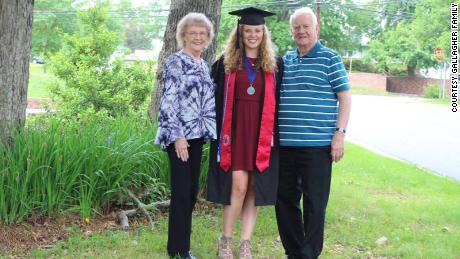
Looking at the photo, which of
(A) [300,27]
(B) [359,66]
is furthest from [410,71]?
(A) [300,27]

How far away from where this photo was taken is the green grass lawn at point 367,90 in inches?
1601

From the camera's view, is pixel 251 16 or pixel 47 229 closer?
pixel 251 16

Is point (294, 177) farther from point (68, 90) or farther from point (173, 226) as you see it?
point (68, 90)

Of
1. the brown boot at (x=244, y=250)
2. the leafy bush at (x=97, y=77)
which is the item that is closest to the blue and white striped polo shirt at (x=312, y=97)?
the brown boot at (x=244, y=250)

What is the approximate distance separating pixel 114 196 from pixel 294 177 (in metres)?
1.89

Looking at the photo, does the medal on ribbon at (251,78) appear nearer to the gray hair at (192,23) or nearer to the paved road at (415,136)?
the gray hair at (192,23)

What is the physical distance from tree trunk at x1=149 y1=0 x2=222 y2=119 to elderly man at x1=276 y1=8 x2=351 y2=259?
2032 mm

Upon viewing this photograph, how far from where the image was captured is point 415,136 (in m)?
15.0

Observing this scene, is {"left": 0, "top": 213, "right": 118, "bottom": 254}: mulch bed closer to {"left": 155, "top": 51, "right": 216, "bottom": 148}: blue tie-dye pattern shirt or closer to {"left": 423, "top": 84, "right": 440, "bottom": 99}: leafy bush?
{"left": 155, "top": 51, "right": 216, "bottom": 148}: blue tie-dye pattern shirt

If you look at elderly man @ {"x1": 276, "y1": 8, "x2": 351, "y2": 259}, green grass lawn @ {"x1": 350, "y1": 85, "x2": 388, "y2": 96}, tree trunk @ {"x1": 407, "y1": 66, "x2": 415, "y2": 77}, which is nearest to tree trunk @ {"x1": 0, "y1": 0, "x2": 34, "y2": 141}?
elderly man @ {"x1": 276, "y1": 8, "x2": 351, "y2": 259}

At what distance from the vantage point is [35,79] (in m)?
33.9

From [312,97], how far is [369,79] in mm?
42768

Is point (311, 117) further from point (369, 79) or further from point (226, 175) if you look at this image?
point (369, 79)

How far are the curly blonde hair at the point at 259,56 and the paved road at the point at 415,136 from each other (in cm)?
656
